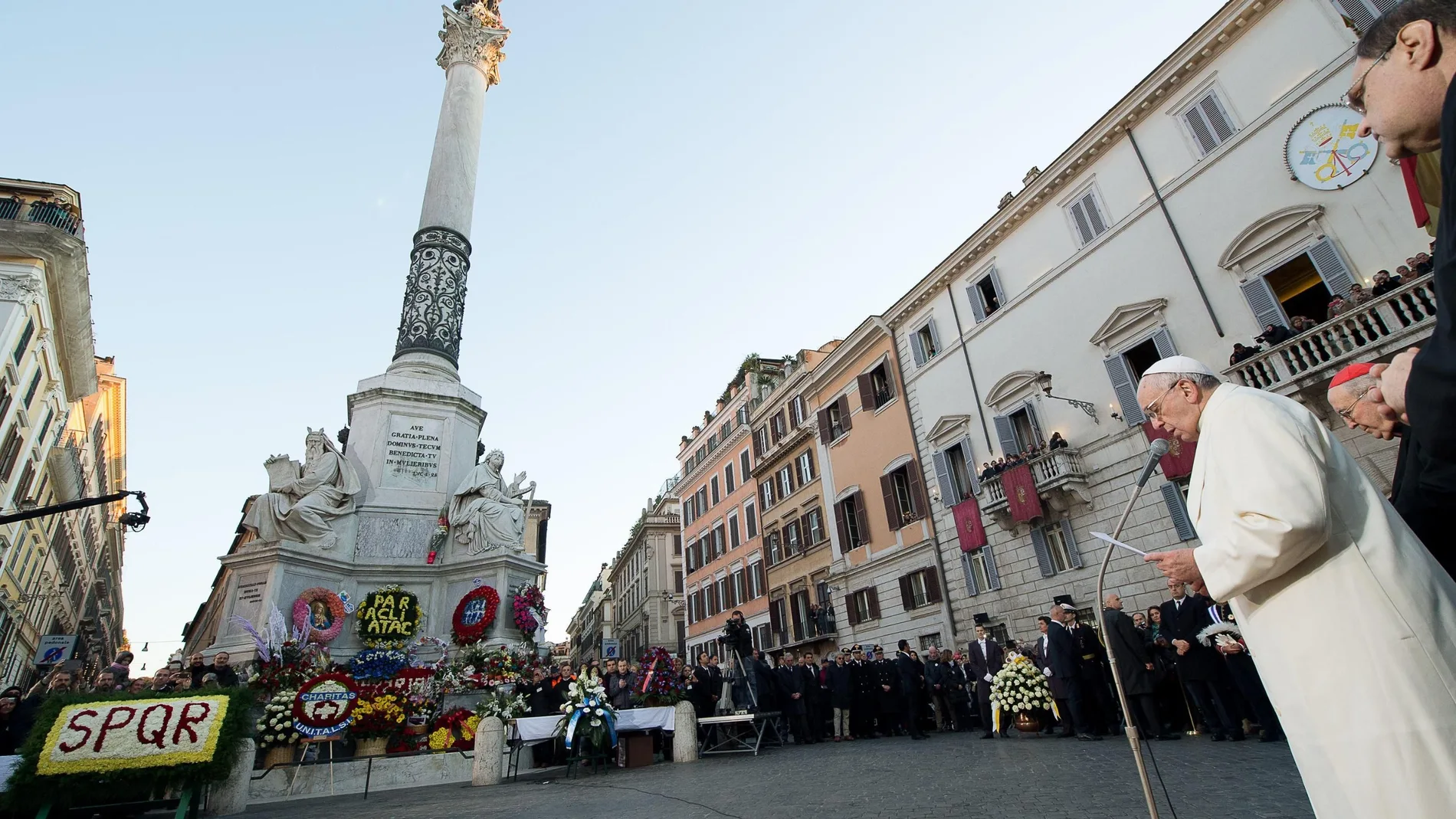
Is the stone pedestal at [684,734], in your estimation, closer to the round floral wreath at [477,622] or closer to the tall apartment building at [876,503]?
the round floral wreath at [477,622]

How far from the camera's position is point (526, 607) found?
1291 centimetres

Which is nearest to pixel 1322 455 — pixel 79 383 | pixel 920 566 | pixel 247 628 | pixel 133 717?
pixel 133 717

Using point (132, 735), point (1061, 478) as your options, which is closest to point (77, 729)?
point (132, 735)

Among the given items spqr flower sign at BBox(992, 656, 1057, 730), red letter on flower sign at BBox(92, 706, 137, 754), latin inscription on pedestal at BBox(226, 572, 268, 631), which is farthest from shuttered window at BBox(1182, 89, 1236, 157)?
latin inscription on pedestal at BBox(226, 572, 268, 631)

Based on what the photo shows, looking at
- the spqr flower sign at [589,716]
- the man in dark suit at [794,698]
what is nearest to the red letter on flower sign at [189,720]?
the spqr flower sign at [589,716]

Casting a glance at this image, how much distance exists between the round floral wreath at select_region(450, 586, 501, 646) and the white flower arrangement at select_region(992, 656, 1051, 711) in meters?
8.62

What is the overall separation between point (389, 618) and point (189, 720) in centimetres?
705

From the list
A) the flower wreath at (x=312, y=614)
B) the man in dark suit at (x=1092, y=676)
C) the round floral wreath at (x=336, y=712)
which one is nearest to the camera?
the round floral wreath at (x=336, y=712)

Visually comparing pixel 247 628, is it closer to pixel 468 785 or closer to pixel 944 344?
pixel 468 785

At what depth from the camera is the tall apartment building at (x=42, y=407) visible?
69.7ft

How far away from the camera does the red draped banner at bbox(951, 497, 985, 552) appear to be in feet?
67.6

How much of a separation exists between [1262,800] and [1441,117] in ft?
16.3

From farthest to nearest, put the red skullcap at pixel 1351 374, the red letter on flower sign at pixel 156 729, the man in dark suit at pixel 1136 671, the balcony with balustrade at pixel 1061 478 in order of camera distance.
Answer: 1. the balcony with balustrade at pixel 1061 478
2. the man in dark suit at pixel 1136 671
3. the red letter on flower sign at pixel 156 729
4. the red skullcap at pixel 1351 374

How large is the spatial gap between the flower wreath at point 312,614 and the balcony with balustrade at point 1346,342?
1793 cm
